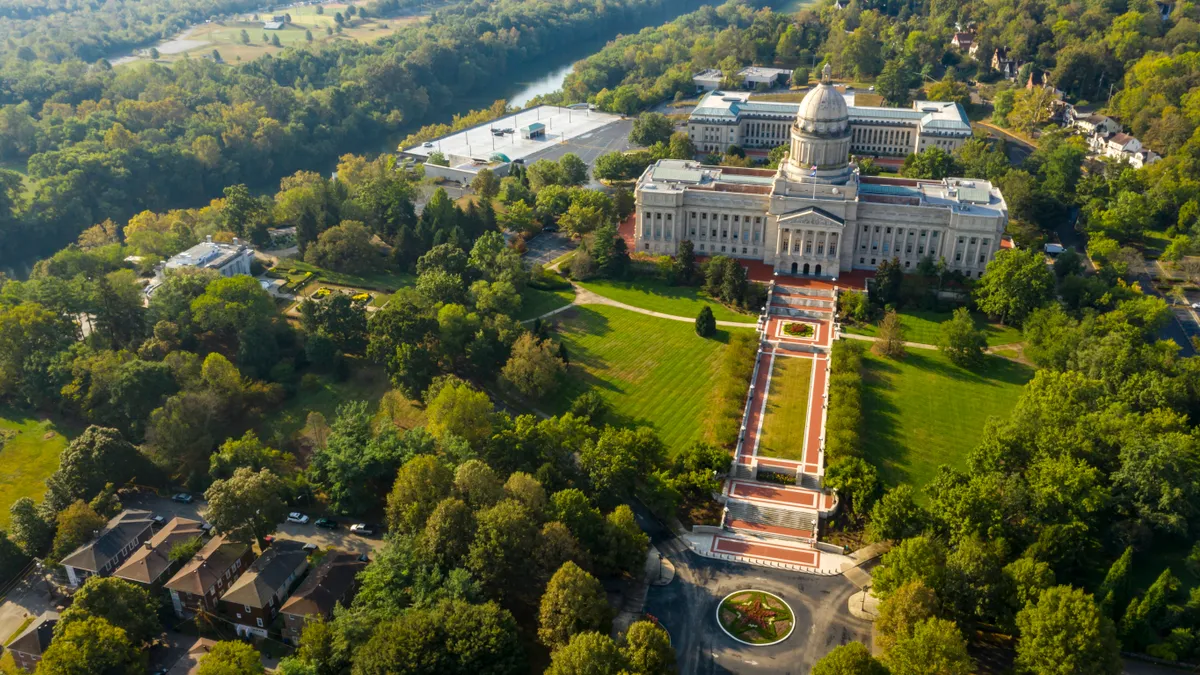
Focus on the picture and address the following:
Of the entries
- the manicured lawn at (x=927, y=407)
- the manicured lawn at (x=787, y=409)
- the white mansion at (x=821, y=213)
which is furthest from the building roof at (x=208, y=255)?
the manicured lawn at (x=927, y=407)

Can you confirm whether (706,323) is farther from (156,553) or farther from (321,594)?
(156,553)

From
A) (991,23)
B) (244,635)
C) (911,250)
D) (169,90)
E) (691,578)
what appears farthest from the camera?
(991,23)

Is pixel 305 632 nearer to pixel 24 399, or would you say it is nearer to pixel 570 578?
pixel 570 578

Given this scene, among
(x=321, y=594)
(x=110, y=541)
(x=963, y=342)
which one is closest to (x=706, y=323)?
(x=963, y=342)

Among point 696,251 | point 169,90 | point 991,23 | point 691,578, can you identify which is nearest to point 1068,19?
point 991,23

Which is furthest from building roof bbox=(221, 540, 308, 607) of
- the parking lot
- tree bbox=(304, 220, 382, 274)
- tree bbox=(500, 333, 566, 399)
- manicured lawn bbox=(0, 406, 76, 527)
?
tree bbox=(304, 220, 382, 274)

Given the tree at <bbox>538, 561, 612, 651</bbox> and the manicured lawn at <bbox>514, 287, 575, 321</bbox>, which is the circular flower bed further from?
the tree at <bbox>538, 561, 612, 651</bbox>
